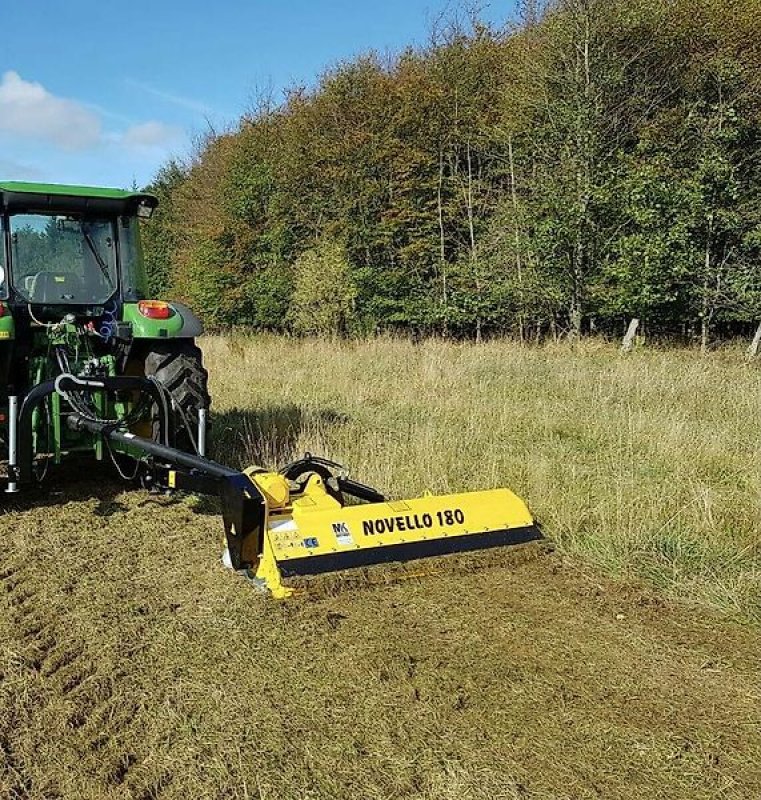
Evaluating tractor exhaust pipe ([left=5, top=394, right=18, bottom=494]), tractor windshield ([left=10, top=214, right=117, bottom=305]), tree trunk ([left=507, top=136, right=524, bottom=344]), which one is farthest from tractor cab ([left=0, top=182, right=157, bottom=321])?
tree trunk ([left=507, top=136, right=524, bottom=344])

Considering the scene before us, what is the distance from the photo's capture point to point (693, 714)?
8.82ft

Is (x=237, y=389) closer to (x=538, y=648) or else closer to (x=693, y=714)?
(x=538, y=648)

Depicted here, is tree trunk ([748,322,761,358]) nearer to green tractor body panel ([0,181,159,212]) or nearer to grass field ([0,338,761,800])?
grass field ([0,338,761,800])

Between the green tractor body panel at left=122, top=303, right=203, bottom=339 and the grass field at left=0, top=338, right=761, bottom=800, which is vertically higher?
the green tractor body panel at left=122, top=303, right=203, bottom=339

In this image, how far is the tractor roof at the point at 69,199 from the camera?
511 cm

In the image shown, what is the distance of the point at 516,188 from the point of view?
1636cm

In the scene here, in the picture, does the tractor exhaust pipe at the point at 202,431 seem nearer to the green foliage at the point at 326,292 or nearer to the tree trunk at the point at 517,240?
the tree trunk at the point at 517,240

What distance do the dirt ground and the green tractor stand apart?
104 cm

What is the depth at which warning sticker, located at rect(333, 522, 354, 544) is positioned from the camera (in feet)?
12.3

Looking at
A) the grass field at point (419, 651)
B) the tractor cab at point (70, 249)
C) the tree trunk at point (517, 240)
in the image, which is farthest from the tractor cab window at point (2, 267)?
the tree trunk at point (517, 240)

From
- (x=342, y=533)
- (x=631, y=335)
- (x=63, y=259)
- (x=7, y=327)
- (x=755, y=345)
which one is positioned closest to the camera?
(x=342, y=533)

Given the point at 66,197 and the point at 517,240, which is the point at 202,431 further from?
the point at 517,240

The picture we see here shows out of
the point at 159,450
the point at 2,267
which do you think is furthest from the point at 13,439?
the point at 2,267

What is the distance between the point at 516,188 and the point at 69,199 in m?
12.6
